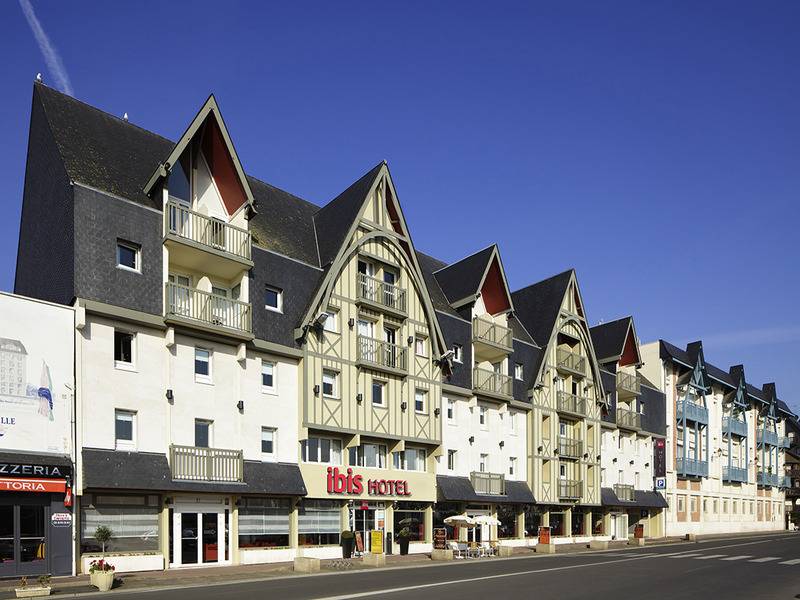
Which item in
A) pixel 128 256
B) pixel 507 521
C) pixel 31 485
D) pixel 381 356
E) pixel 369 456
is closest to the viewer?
pixel 31 485

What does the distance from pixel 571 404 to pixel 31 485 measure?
125ft

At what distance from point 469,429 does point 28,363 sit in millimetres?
26130

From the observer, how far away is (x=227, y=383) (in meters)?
32.4

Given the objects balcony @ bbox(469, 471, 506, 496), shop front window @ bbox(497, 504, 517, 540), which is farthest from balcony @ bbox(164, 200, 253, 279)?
shop front window @ bbox(497, 504, 517, 540)

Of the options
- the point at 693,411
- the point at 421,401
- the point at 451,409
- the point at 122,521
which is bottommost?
the point at 122,521

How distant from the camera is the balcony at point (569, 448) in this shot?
176ft

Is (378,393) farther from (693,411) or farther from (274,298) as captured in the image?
Answer: (693,411)

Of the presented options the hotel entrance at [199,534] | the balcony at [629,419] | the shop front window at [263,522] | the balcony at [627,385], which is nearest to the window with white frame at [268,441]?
the shop front window at [263,522]

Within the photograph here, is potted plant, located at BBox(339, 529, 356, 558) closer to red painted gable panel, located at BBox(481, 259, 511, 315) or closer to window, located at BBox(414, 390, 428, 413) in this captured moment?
window, located at BBox(414, 390, 428, 413)

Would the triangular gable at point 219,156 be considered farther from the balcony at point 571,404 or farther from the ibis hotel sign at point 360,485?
the balcony at point 571,404

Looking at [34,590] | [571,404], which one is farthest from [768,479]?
[34,590]

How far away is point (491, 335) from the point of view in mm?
48031

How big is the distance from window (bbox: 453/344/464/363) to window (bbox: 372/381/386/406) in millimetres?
6793

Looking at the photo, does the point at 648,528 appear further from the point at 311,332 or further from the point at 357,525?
the point at 311,332
